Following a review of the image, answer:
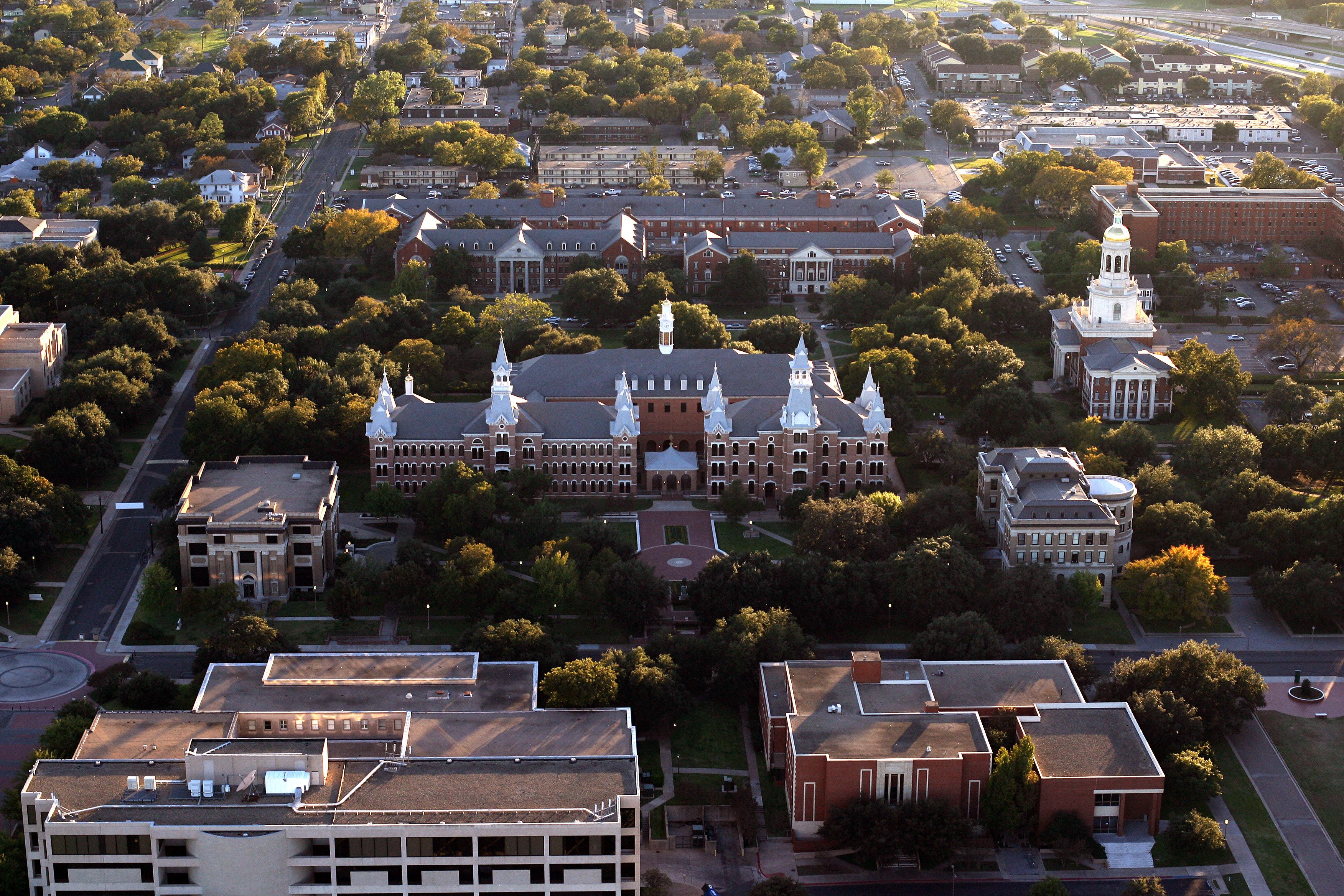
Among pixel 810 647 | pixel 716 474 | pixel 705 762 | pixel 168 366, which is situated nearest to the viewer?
pixel 705 762

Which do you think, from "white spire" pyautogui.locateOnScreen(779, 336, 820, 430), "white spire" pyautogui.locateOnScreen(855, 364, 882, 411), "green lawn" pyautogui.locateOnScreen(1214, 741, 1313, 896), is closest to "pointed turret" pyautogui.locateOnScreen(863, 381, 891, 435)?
"white spire" pyautogui.locateOnScreen(855, 364, 882, 411)

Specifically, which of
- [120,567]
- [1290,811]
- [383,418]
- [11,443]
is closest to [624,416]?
[383,418]

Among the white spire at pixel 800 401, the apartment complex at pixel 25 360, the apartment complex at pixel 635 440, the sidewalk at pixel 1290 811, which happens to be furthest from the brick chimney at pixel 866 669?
the apartment complex at pixel 25 360

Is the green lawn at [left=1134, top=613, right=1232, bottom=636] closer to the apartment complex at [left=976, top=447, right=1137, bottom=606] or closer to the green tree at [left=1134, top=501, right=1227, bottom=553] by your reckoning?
the apartment complex at [left=976, top=447, right=1137, bottom=606]

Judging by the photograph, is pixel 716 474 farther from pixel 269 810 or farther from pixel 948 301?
pixel 269 810

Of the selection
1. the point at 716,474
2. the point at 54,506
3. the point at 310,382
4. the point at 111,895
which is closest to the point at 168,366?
the point at 310,382

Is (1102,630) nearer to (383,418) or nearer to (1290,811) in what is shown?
(1290,811)
